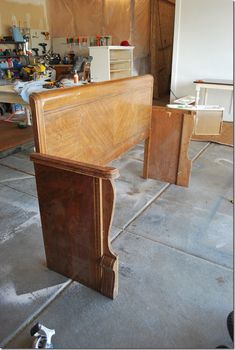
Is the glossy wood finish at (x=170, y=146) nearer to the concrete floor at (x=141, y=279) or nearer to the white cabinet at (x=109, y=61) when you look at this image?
the concrete floor at (x=141, y=279)

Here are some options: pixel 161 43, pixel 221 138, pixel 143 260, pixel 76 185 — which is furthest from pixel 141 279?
pixel 161 43

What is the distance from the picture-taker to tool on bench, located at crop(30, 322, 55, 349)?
121 centimetres

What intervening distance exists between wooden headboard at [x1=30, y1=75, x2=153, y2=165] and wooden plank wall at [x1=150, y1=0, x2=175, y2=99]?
14.6 feet

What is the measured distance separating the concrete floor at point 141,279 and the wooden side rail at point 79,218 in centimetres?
11

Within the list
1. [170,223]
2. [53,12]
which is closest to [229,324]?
[170,223]

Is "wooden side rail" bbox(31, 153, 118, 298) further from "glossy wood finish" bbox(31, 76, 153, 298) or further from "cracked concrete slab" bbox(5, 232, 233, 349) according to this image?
"cracked concrete slab" bbox(5, 232, 233, 349)

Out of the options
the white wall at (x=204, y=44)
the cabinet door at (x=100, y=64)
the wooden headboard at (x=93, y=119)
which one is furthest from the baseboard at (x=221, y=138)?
the cabinet door at (x=100, y=64)

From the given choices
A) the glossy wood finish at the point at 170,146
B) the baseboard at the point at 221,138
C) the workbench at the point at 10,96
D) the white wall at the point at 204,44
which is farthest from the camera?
the white wall at the point at 204,44

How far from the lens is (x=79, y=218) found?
1.42m

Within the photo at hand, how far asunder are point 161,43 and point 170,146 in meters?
5.01

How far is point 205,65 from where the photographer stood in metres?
4.57

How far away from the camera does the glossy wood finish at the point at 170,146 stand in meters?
2.53

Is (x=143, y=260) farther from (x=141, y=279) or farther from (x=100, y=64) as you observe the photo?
(x=100, y=64)

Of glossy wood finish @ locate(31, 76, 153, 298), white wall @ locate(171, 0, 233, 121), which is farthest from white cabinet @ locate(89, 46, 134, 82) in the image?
glossy wood finish @ locate(31, 76, 153, 298)
